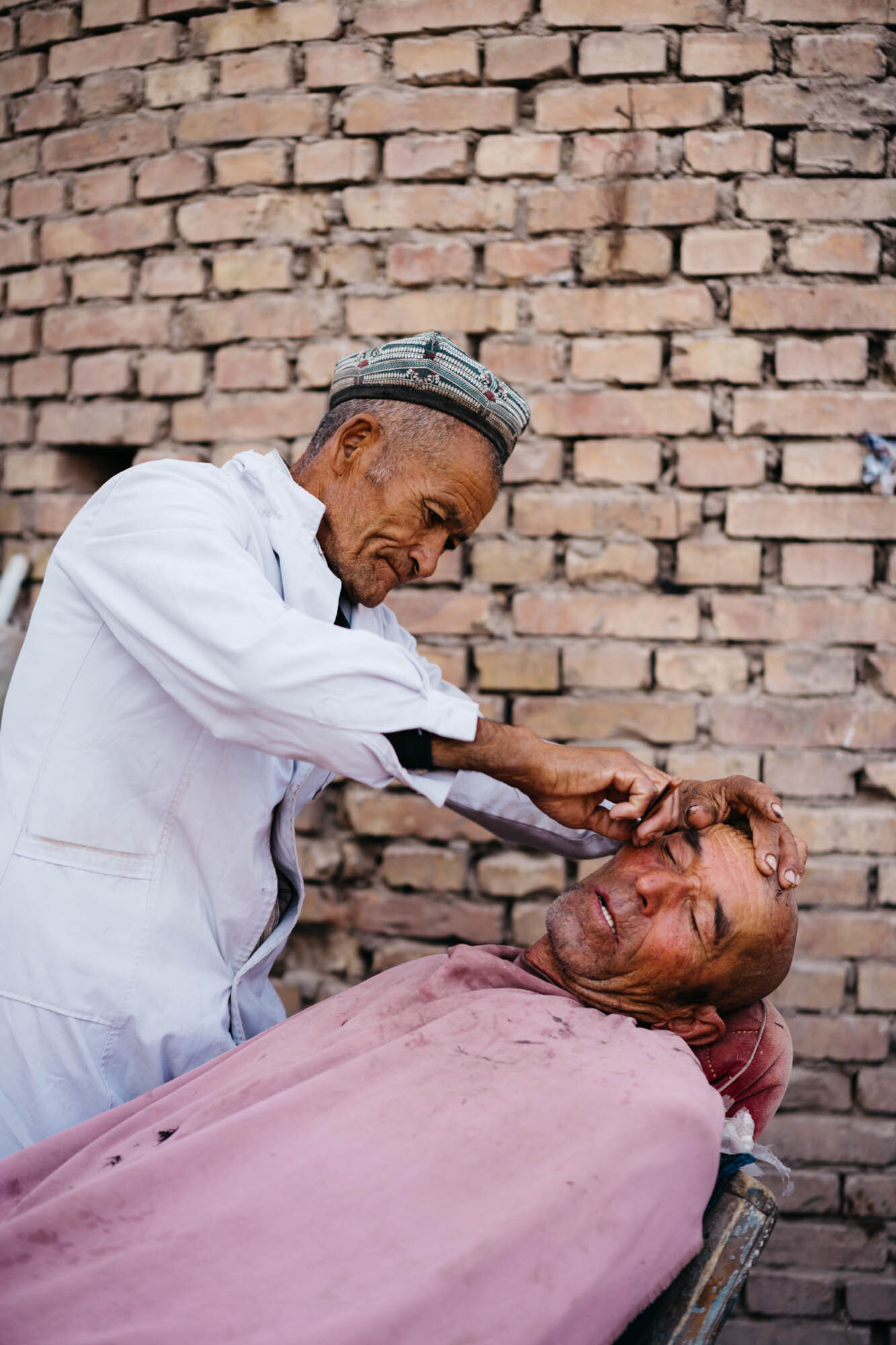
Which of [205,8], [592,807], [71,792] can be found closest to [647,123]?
[205,8]

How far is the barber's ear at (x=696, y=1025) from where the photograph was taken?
1616 millimetres

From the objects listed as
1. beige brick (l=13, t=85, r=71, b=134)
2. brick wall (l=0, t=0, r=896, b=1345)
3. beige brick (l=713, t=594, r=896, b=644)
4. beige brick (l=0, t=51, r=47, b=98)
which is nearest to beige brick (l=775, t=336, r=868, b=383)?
brick wall (l=0, t=0, r=896, b=1345)

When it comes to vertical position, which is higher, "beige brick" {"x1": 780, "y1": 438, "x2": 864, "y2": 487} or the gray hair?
"beige brick" {"x1": 780, "y1": 438, "x2": 864, "y2": 487}

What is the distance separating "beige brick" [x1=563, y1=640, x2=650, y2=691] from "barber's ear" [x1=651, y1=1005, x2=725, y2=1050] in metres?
0.79

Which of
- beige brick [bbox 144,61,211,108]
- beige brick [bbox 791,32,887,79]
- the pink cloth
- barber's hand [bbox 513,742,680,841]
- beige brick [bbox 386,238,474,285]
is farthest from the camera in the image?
beige brick [bbox 144,61,211,108]

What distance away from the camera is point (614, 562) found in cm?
220

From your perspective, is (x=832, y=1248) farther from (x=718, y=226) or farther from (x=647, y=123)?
(x=647, y=123)

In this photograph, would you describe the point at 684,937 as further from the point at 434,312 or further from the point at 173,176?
the point at 173,176

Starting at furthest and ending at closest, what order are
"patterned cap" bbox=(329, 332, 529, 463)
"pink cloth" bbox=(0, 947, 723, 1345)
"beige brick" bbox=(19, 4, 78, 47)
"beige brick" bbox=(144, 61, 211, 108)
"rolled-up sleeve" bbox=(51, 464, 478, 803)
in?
"beige brick" bbox=(19, 4, 78, 47) → "beige brick" bbox=(144, 61, 211, 108) → "patterned cap" bbox=(329, 332, 529, 463) → "rolled-up sleeve" bbox=(51, 464, 478, 803) → "pink cloth" bbox=(0, 947, 723, 1345)

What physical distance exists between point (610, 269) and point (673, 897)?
142 centimetres

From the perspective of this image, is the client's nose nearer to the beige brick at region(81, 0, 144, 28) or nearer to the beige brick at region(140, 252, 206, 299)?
the beige brick at region(140, 252, 206, 299)

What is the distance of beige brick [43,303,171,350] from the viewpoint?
2.37 m

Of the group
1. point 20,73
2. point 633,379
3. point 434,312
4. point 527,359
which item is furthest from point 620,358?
point 20,73

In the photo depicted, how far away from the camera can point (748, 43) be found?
2.12 meters
